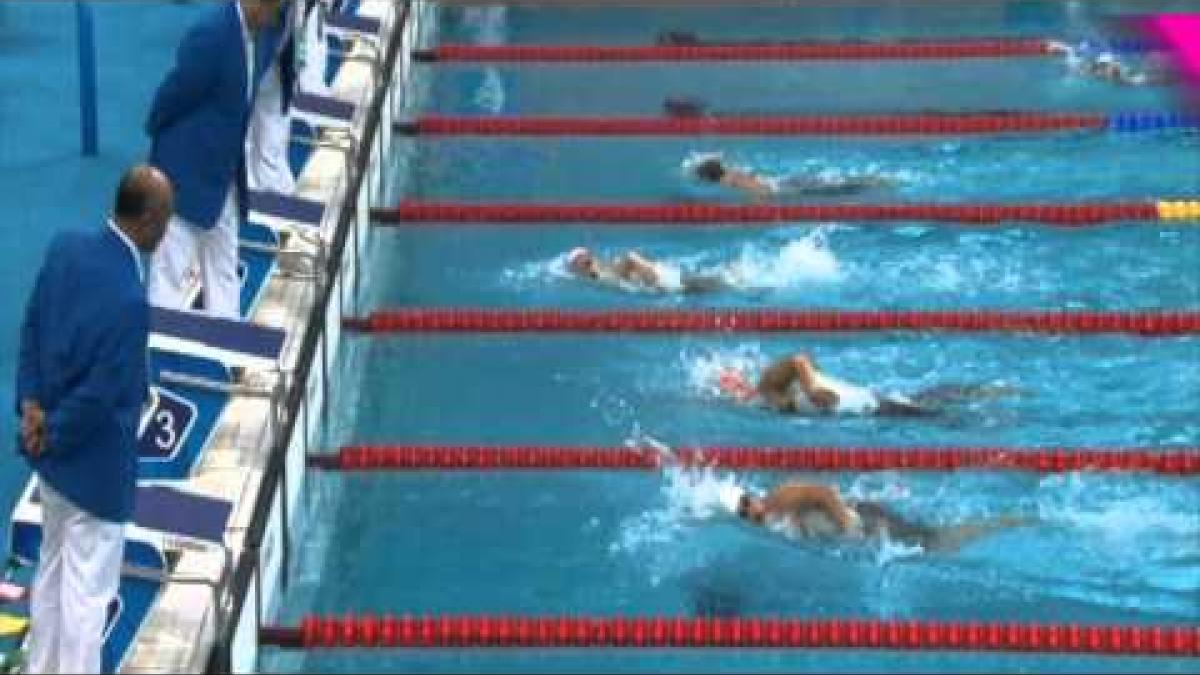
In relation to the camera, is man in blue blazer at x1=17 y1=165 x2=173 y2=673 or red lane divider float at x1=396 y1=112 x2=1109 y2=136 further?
red lane divider float at x1=396 y1=112 x2=1109 y2=136

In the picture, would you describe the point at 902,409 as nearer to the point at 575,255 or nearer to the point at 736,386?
the point at 736,386

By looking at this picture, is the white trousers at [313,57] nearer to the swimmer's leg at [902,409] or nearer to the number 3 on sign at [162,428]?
the swimmer's leg at [902,409]

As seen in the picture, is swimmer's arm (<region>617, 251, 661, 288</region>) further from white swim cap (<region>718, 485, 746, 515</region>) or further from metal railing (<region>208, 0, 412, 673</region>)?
white swim cap (<region>718, 485, 746, 515</region>)

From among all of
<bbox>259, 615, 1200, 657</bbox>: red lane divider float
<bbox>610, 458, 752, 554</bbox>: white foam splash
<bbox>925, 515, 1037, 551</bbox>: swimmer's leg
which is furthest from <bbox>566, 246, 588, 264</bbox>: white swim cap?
<bbox>259, 615, 1200, 657</bbox>: red lane divider float

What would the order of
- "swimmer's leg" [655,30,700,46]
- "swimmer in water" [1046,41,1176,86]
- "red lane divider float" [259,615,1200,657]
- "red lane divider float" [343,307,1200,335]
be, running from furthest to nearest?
1. "swimmer's leg" [655,30,700,46]
2. "swimmer in water" [1046,41,1176,86]
3. "red lane divider float" [343,307,1200,335]
4. "red lane divider float" [259,615,1200,657]

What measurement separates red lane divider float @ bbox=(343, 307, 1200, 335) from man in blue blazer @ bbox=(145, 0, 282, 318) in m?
1.31

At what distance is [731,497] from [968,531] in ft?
2.17

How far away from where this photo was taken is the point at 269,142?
24.1 feet

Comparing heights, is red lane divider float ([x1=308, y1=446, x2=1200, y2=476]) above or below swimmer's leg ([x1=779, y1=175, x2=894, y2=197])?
below

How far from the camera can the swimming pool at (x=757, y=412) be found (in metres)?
5.81

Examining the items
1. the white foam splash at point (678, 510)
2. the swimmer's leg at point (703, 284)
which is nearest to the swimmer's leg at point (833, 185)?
the swimmer's leg at point (703, 284)

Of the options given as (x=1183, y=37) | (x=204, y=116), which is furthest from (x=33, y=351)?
(x=1183, y=37)

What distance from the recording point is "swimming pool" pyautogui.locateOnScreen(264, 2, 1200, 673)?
5812mm

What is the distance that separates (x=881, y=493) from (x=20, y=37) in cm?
659
